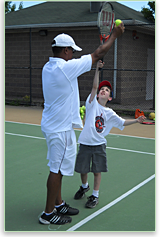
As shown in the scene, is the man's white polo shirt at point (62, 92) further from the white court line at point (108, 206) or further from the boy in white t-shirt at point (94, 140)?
the white court line at point (108, 206)

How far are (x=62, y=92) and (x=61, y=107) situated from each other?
16 centimetres

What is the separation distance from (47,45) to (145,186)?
36.1 ft

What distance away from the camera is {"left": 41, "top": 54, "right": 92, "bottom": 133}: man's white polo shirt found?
333cm

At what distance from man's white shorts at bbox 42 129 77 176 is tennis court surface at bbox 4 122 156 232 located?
0.61m

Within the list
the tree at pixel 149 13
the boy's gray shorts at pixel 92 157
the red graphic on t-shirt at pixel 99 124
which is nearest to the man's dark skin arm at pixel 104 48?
the red graphic on t-shirt at pixel 99 124

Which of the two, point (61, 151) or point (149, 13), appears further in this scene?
point (149, 13)

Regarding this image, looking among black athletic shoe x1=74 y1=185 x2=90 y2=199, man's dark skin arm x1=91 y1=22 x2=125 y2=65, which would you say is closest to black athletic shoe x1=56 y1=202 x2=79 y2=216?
black athletic shoe x1=74 y1=185 x2=90 y2=199

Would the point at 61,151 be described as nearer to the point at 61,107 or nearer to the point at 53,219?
the point at 61,107

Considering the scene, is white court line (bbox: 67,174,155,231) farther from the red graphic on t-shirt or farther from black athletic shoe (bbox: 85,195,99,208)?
the red graphic on t-shirt

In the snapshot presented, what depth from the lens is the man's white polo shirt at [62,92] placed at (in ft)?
10.9

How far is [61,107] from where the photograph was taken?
3439 millimetres

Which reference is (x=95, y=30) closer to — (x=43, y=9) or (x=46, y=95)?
(x=43, y=9)

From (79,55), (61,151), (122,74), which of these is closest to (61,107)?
(61,151)

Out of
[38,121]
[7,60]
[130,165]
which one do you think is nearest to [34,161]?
[130,165]
